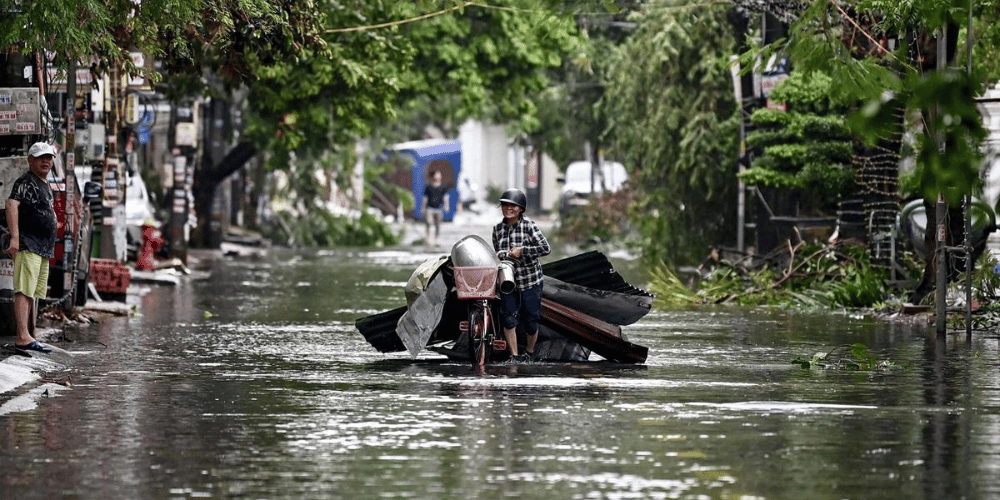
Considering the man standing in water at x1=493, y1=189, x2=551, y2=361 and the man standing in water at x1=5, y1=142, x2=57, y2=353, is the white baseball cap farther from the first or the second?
the man standing in water at x1=493, y1=189, x2=551, y2=361

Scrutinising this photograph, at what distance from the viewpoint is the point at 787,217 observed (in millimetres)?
30484

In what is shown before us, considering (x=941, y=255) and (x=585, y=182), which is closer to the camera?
(x=941, y=255)

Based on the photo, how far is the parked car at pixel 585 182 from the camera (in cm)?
5207

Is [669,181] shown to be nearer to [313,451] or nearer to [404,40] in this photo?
[404,40]

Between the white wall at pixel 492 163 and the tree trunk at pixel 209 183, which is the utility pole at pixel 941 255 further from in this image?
the white wall at pixel 492 163

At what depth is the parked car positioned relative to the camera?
52072 mm

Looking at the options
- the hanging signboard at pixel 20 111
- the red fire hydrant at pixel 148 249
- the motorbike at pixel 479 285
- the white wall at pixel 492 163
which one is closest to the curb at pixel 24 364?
the hanging signboard at pixel 20 111

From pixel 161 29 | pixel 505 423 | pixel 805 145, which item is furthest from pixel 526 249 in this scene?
pixel 805 145

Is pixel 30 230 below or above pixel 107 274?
above

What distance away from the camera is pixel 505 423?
12.5m

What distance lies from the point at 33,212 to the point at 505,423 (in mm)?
6141

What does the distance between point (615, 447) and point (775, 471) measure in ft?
3.92

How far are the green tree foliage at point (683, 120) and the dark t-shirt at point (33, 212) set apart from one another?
17.2m

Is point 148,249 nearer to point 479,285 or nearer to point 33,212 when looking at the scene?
point 33,212
